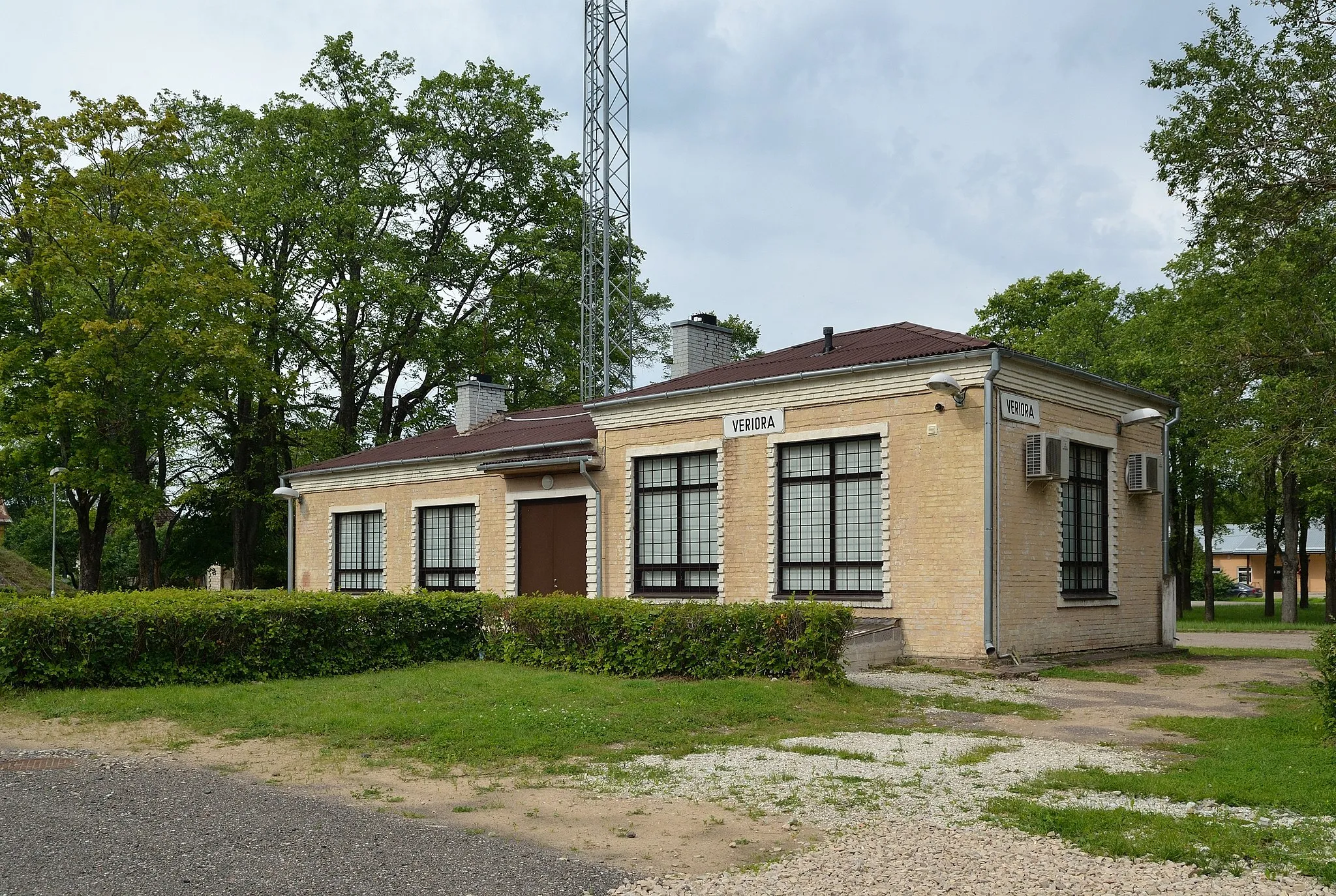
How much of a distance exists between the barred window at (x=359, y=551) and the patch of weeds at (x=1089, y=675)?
A: 1602 cm

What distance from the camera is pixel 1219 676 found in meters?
15.5

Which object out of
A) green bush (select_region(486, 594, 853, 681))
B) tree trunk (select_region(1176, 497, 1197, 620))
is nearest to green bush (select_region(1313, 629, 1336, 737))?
green bush (select_region(486, 594, 853, 681))

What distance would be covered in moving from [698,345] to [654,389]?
10.8 feet

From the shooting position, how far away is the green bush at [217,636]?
43.4ft

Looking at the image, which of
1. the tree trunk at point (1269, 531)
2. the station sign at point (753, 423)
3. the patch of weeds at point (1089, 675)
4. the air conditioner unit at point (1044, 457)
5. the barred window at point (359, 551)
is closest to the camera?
the patch of weeds at point (1089, 675)

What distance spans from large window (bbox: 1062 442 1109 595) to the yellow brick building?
38 mm

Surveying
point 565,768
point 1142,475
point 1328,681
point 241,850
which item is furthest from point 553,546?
point 241,850

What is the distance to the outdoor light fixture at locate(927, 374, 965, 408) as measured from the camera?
52.1ft

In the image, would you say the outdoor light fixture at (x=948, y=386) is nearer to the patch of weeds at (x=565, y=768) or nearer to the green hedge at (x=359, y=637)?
the green hedge at (x=359, y=637)

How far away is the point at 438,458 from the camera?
24797mm

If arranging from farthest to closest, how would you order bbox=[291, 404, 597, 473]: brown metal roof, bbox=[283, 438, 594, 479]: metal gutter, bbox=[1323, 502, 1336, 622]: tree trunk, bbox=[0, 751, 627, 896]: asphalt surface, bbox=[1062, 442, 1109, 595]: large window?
bbox=[1323, 502, 1336, 622]: tree trunk
bbox=[291, 404, 597, 473]: brown metal roof
bbox=[283, 438, 594, 479]: metal gutter
bbox=[1062, 442, 1109, 595]: large window
bbox=[0, 751, 627, 896]: asphalt surface

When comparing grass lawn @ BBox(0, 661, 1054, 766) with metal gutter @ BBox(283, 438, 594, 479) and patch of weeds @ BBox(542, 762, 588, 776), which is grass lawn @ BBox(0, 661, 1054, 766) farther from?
metal gutter @ BBox(283, 438, 594, 479)

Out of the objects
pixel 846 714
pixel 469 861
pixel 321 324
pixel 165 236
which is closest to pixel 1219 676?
pixel 846 714

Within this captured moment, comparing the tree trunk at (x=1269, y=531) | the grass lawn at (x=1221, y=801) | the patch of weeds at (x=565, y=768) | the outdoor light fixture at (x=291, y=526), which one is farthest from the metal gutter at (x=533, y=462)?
the tree trunk at (x=1269, y=531)
